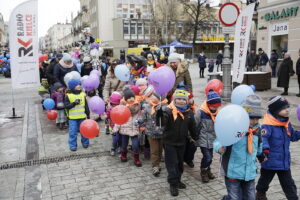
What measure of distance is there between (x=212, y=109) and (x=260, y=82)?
31.6 feet

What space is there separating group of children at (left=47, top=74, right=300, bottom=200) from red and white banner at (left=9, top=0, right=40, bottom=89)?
2411 mm

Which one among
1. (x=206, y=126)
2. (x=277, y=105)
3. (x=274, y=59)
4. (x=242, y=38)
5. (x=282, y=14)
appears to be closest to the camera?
(x=277, y=105)

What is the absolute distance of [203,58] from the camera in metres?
20.0

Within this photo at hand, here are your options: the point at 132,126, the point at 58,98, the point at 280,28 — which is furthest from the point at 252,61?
the point at 132,126

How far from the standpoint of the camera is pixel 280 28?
703 inches

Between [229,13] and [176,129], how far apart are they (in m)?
5.84

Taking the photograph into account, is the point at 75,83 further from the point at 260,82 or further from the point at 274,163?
the point at 260,82

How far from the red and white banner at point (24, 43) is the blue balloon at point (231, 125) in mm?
6392

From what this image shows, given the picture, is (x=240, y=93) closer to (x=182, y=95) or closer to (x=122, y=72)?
(x=182, y=95)

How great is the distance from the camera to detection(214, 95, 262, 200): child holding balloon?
10.7ft

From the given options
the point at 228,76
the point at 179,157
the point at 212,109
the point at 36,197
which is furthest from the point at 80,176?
the point at 228,76

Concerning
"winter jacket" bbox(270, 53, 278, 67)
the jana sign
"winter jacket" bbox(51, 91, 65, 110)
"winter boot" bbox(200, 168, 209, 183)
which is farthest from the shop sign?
"winter boot" bbox(200, 168, 209, 183)

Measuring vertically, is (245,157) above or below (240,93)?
below

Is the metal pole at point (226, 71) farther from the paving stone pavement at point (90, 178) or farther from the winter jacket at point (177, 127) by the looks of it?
the winter jacket at point (177, 127)
